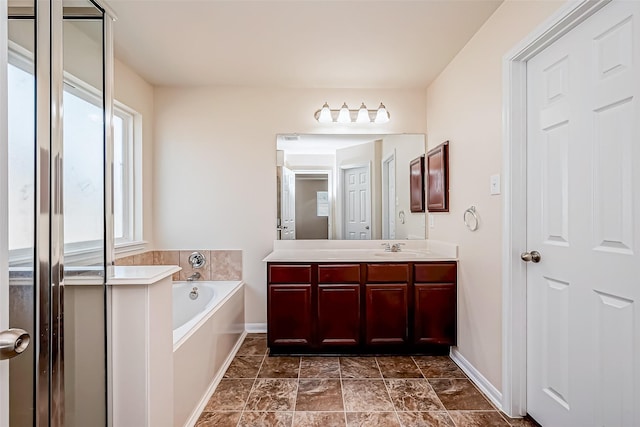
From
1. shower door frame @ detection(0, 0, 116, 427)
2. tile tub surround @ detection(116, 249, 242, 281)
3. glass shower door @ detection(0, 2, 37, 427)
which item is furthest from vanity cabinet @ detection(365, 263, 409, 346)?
glass shower door @ detection(0, 2, 37, 427)

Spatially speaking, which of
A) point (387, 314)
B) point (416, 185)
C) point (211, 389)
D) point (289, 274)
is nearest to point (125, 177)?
point (289, 274)

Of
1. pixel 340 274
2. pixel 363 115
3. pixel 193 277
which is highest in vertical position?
pixel 363 115

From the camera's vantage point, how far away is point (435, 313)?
260 centimetres

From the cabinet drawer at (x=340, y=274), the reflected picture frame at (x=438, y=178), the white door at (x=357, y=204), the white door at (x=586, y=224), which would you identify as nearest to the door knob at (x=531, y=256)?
the white door at (x=586, y=224)

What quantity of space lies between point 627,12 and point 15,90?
1.93m

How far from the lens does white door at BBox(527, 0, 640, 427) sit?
122 cm

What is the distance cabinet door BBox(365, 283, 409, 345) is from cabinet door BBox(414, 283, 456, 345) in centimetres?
9

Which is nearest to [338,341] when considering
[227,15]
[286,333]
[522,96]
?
[286,333]

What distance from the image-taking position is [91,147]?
119 cm

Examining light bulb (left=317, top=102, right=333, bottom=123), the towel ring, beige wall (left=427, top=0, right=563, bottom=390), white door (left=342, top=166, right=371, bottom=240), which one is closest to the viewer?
beige wall (left=427, top=0, right=563, bottom=390)

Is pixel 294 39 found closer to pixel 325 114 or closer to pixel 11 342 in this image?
pixel 325 114

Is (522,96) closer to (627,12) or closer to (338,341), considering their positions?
(627,12)

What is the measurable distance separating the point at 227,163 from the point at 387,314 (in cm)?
198

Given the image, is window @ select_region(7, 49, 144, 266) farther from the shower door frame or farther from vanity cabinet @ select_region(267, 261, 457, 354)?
vanity cabinet @ select_region(267, 261, 457, 354)
